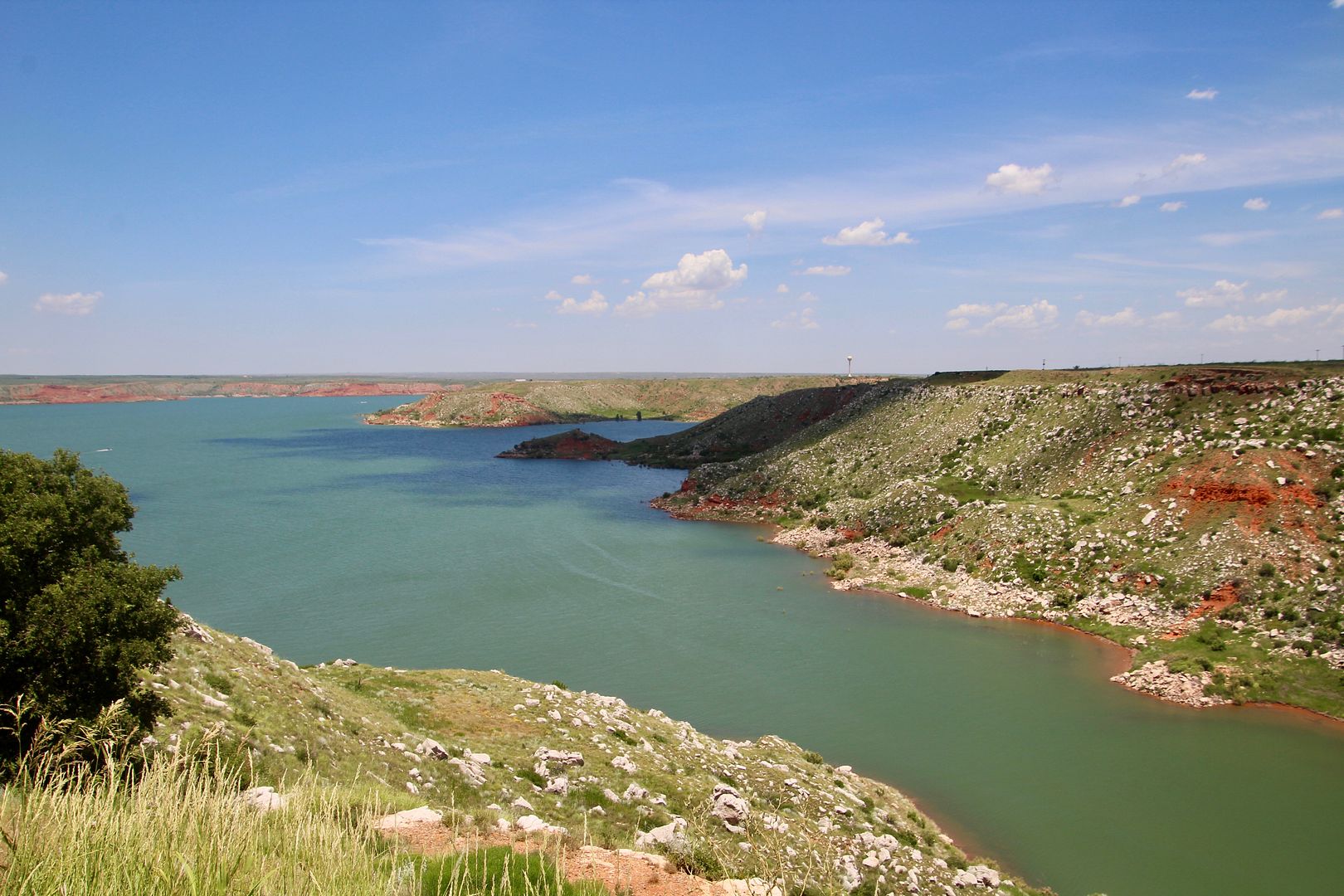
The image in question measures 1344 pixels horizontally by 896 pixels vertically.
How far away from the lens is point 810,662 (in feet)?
115

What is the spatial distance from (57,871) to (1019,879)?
2122 centimetres

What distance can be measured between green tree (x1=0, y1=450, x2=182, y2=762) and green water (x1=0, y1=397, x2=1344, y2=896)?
1980cm

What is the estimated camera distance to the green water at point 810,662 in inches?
887

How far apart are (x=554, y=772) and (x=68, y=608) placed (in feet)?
35.2

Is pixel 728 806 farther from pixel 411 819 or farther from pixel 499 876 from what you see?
pixel 499 876

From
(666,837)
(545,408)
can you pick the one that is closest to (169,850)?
(666,837)

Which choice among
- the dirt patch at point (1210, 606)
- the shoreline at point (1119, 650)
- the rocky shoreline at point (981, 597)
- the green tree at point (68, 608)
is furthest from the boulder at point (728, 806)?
the dirt patch at point (1210, 606)

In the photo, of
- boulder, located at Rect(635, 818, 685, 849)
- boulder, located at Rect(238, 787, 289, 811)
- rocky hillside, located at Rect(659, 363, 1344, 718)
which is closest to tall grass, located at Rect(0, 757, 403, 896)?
boulder, located at Rect(238, 787, 289, 811)

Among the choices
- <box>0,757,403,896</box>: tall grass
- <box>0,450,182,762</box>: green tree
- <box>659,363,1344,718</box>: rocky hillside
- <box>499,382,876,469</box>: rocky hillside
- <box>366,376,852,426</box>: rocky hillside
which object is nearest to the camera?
<box>0,757,403,896</box>: tall grass

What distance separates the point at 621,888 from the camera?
1065 cm

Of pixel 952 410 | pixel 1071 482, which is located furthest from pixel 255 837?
pixel 952 410

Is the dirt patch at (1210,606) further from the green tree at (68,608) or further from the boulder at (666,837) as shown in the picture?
the green tree at (68,608)

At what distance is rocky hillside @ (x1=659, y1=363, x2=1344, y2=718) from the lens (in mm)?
32469

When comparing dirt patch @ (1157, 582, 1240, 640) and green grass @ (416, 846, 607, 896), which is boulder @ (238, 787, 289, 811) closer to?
green grass @ (416, 846, 607, 896)
